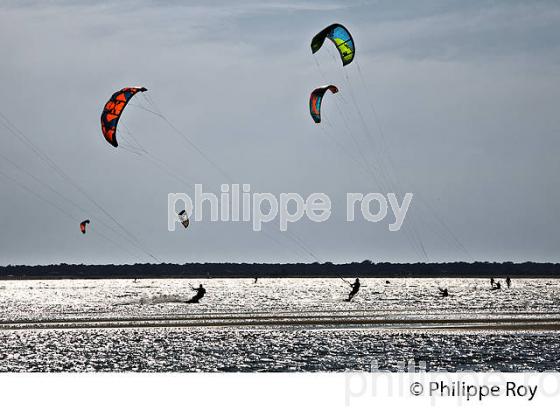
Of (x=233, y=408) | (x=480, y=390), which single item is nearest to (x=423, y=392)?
(x=480, y=390)

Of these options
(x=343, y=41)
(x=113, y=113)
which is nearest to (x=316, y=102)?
(x=343, y=41)

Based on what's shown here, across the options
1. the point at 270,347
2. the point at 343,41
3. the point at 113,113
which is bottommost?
the point at 270,347

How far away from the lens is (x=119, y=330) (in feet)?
138

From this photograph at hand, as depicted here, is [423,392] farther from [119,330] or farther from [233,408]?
[119,330]

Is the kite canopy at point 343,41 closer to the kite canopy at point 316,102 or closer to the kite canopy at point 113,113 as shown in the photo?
the kite canopy at point 316,102

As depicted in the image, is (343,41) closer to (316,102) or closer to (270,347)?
(316,102)

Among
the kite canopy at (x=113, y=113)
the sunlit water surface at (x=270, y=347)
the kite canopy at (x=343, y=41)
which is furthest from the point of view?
the kite canopy at (x=113, y=113)

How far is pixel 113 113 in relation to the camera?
36.6 m

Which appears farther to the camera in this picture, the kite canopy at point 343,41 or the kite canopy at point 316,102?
the kite canopy at point 316,102

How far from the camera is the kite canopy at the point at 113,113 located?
3606 cm

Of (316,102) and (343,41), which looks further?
(316,102)

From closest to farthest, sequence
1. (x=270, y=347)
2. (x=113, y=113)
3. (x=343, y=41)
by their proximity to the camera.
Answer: (x=270, y=347) → (x=343, y=41) → (x=113, y=113)

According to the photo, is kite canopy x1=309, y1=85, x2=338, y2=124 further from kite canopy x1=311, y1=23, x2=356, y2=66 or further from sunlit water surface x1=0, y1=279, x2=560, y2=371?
sunlit water surface x1=0, y1=279, x2=560, y2=371

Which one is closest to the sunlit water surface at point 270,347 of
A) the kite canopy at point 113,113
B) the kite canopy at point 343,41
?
the kite canopy at point 113,113
